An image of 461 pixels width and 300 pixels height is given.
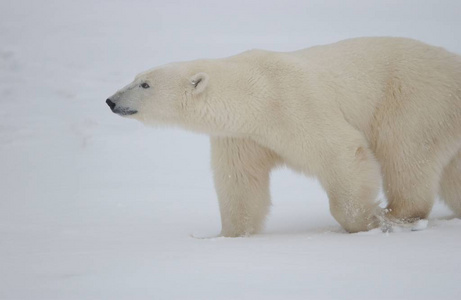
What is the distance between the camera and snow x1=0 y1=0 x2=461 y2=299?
2.70m

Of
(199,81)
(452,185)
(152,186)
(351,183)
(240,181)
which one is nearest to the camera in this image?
(351,183)

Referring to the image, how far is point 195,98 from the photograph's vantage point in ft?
14.4

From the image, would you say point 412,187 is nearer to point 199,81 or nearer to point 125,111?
point 199,81

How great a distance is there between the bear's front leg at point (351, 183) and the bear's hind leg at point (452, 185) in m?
0.91

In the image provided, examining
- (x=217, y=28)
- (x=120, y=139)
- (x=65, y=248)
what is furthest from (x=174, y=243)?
(x=217, y=28)

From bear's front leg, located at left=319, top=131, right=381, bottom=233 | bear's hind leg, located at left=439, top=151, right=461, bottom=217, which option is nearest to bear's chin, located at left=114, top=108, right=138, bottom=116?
bear's front leg, located at left=319, top=131, right=381, bottom=233

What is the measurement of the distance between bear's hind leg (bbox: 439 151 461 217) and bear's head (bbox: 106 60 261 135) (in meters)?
1.77

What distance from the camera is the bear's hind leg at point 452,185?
4.79 m

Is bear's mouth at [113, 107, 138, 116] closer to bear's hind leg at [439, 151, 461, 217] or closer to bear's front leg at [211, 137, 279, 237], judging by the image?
bear's front leg at [211, 137, 279, 237]

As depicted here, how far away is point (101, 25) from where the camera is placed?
15953 mm

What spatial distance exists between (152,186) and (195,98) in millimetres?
2952

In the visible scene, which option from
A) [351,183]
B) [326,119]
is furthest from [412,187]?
[326,119]

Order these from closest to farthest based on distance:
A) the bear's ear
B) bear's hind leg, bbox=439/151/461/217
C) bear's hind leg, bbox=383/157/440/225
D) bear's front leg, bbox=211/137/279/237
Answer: the bear's ear → bear's hind leg, bbox=383/157/440/225 → bear's front leg, bbox=211/137/279/237 → bear's hind leg, bbox=439/151/461/217

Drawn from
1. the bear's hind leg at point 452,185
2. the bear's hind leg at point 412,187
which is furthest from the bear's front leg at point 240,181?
the bear's hind leg at point 452,185
